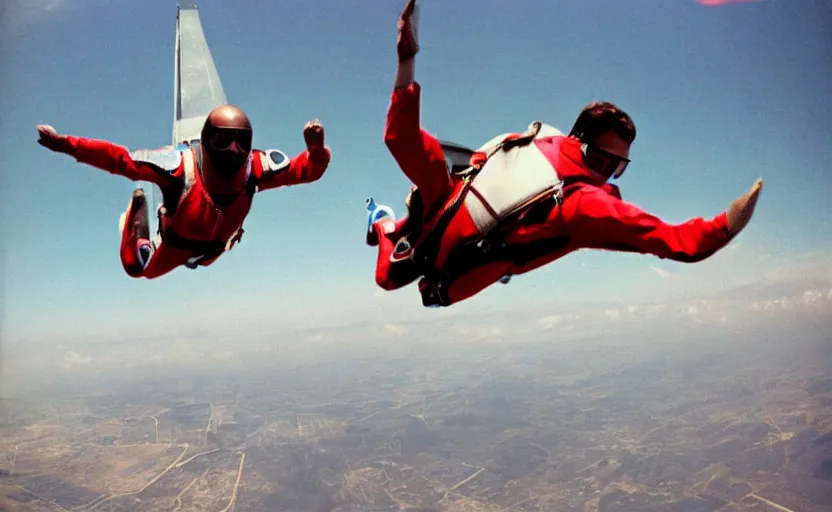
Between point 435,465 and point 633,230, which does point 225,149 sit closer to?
point 633,230

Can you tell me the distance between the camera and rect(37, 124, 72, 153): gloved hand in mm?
3035

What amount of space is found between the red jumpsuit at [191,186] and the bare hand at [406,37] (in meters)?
1.58

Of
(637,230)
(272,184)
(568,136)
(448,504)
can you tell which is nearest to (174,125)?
(272,184)

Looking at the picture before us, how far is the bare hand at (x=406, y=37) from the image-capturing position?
2.04 m

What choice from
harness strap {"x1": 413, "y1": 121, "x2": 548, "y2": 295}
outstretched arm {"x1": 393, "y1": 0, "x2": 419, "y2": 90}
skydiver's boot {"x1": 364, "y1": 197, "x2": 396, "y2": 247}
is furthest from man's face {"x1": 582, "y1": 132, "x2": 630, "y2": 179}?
skydiver's boot {"x1": 364, "y1": 197, "x2": 396, "y2": 247}

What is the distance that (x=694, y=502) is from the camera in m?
132

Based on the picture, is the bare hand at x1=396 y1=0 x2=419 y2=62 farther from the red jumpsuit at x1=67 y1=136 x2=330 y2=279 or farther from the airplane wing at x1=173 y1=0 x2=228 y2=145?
the airplane wing at x1=173 y1=0 x2=228 y2=145

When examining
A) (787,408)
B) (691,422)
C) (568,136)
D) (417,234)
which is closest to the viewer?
Answer: (568,136)

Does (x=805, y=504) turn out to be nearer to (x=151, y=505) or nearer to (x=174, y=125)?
(x=151, y=505)

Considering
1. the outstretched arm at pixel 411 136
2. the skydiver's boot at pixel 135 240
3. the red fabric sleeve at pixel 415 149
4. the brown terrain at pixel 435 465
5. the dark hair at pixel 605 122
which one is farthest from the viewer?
the brown terrain at pixel 435 465

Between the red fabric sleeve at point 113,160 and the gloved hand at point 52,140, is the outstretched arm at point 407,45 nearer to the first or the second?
the red fabric sleeve at point 113,160

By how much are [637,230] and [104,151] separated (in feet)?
10.0

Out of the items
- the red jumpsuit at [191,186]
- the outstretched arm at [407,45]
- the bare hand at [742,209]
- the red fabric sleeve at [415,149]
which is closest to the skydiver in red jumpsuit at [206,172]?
the red jumpsuit at [191,186]

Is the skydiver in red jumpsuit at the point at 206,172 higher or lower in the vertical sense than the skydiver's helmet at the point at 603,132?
higher
